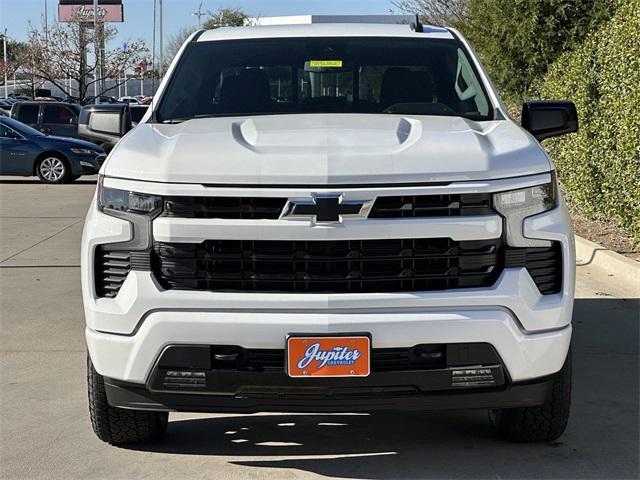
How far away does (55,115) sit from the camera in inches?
1137

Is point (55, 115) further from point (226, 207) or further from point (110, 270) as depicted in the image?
point (226, 207)

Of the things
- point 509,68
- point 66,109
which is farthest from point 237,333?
point 66,109

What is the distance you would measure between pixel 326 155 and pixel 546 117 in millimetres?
1764

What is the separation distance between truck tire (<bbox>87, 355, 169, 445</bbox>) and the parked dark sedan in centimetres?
1752

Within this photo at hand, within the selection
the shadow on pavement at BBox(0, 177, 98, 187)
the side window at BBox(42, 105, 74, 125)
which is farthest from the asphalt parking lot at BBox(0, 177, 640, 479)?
the side window at BBox(42, 105, 74, 125)

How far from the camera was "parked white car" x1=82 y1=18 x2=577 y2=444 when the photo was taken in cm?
416

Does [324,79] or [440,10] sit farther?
[440,10]

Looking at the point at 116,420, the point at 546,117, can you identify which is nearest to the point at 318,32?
the point at 546,117

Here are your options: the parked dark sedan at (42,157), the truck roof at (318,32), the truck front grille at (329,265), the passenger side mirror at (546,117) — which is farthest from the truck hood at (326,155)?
the parked dark sedan at (42,157)

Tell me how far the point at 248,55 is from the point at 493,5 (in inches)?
427

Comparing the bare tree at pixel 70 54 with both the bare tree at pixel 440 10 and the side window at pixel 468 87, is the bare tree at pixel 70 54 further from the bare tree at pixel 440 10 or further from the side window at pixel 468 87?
→ the side window at pixel 468 87

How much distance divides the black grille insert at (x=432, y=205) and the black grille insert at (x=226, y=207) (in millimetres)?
386

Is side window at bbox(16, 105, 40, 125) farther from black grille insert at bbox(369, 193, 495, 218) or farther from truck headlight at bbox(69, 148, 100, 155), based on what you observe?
black grille insert at bbox(369, 193, 495, 218)

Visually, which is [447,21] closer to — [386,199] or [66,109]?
[66,109]
